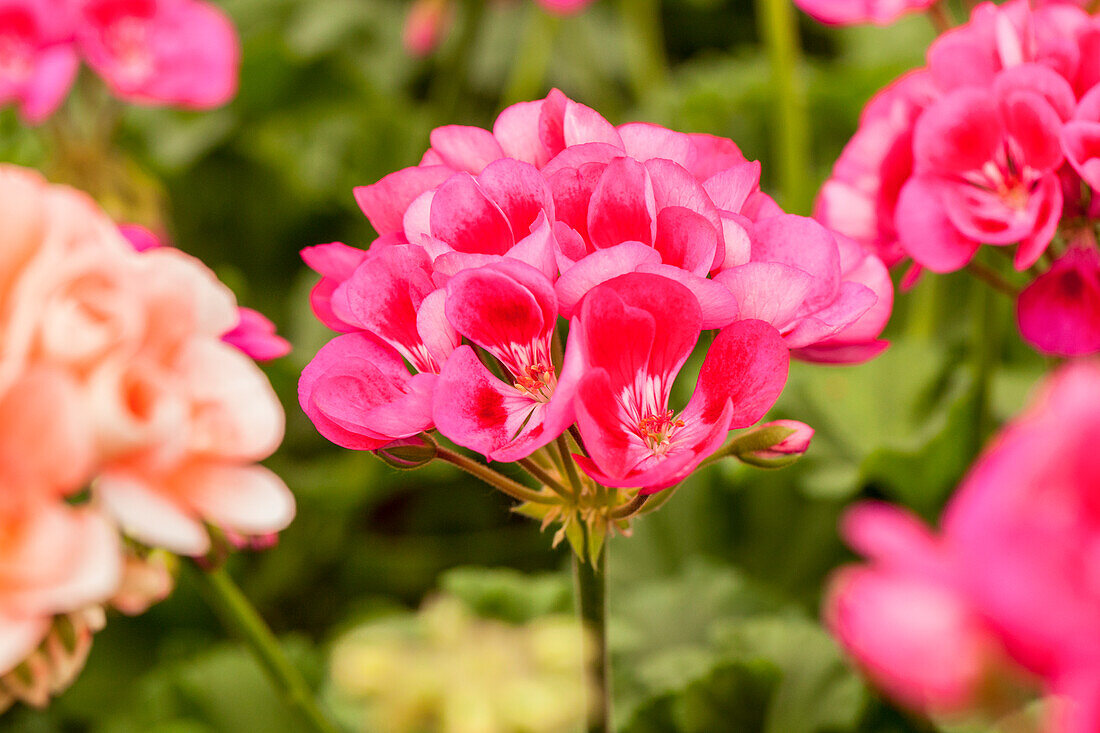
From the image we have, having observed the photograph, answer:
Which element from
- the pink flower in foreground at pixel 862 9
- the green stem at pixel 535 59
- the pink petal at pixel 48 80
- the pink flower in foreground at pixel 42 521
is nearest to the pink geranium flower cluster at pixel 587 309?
the pink flower in foreground at pixel 42 521

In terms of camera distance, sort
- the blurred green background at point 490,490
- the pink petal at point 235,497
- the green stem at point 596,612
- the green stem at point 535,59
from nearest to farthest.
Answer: the pink petal at point 235,497 → the green stem at point 596,612 → the blurred green background at point 490,490 → the green stem at point 535,59

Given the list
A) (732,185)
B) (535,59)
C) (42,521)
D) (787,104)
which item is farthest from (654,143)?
(535,59)

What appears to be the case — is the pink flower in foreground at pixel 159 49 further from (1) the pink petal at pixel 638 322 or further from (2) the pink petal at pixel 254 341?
(1) the pink petal at pixel 638 322

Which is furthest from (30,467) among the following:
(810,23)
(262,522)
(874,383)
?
(810,23)

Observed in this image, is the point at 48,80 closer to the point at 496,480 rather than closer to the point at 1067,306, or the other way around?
the point at 496,480

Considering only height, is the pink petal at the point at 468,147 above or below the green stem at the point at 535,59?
above

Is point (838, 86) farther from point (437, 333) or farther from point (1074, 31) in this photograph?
point (437, 333)
